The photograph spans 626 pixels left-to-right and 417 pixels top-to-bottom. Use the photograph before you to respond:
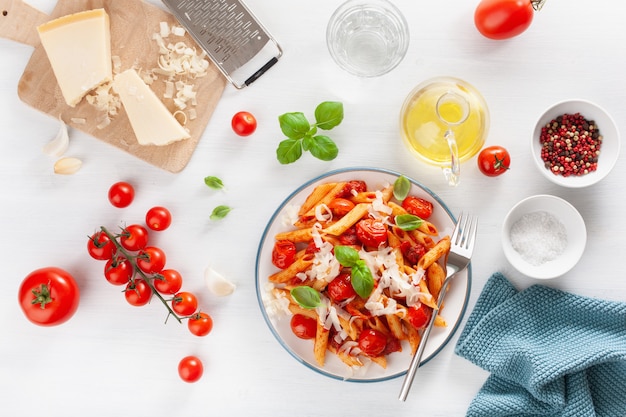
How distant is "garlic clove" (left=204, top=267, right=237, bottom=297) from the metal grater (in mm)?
618

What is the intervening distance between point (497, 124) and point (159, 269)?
119 centimetres

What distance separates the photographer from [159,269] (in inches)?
70.2

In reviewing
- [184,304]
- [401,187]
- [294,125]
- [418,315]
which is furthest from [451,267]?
[184,304]

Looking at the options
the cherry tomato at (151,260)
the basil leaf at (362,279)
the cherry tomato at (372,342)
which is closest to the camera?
the basil leaf at (362,279)

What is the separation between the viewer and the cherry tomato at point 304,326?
67.0 inches

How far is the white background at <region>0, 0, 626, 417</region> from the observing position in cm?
176

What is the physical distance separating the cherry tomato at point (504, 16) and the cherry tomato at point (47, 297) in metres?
1.56

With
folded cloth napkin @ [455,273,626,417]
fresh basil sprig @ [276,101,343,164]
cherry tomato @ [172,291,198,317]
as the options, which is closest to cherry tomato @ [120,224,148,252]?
cherry tomato @ [172,291,198,317]

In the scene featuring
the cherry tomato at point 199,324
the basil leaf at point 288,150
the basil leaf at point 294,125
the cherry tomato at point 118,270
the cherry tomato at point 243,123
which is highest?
the basil leaf at point 294,125

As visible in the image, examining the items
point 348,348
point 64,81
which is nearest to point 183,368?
point 348,348

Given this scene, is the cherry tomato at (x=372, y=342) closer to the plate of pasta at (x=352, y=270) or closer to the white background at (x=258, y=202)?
the plate of pasta at (x=352, y=270)

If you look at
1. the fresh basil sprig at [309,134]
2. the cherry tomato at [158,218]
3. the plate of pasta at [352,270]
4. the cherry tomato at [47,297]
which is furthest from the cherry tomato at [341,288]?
the cherry tomato at [47,297]

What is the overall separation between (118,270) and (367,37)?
110 centimetres

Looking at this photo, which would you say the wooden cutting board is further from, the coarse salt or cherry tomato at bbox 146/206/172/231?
the coarse salt
